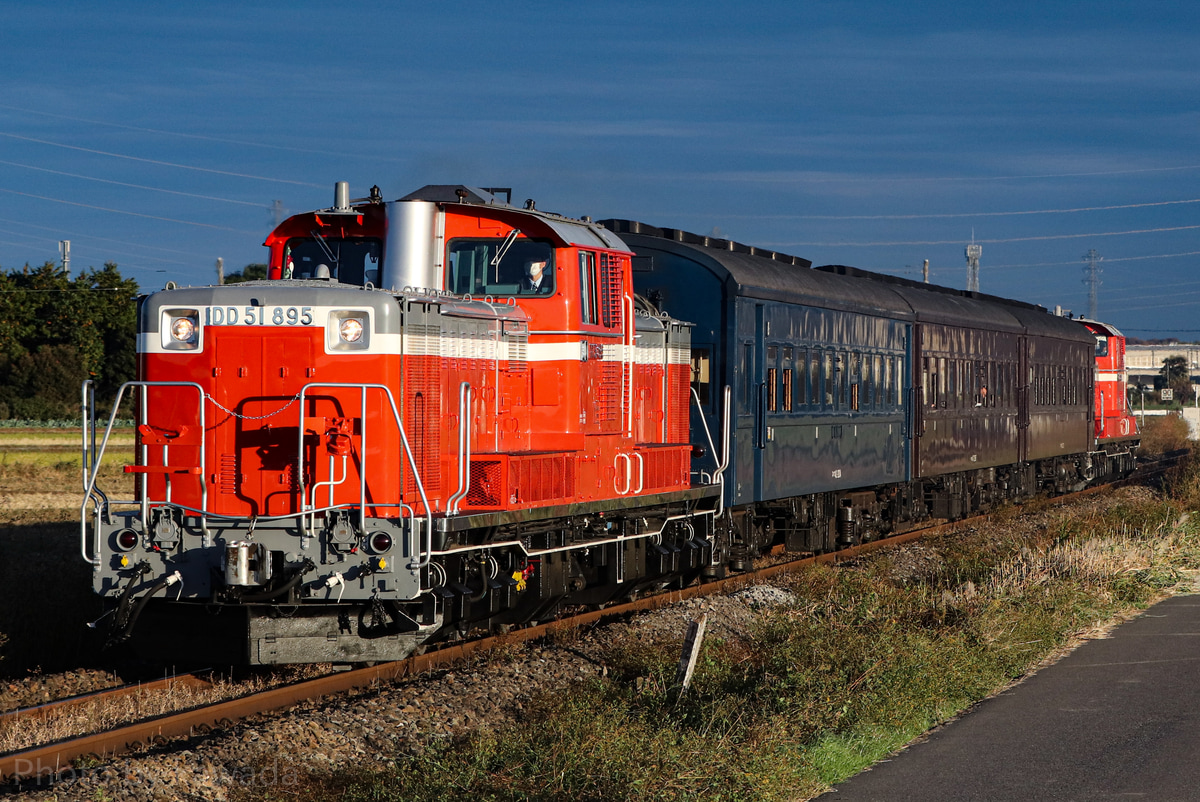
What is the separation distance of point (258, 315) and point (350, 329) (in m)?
0.71

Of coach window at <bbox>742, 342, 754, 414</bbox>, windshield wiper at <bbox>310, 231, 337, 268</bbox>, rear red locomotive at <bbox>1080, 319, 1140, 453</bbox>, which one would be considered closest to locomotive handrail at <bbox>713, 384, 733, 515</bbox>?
coach window at <bbox>742, 342, 754, 414</bbox>

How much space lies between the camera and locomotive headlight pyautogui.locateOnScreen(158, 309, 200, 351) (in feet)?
32.5

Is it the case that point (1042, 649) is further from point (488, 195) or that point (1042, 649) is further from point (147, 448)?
point (147, 448)

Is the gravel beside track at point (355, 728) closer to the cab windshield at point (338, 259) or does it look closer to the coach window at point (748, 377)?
the cab windshield at point (338, 259)

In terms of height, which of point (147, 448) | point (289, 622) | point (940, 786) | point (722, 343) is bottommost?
point (940, 786)

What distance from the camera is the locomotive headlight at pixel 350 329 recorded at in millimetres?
9805

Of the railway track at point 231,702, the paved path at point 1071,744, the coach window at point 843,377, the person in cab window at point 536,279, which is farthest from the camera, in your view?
the coach window at point 843,377

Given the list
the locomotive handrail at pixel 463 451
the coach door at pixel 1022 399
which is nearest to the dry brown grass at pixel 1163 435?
the coach door at pixel 1022 399

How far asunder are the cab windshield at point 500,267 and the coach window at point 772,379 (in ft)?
18.5

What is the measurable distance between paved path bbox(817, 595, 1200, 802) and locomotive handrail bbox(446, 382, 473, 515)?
3796 millimetres

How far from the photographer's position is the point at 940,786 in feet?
24.4

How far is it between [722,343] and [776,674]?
624 centimetres

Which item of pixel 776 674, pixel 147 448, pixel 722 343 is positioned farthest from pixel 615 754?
pixel 722 343

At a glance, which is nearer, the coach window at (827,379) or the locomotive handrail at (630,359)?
the locomotive handrail at (630,359)
